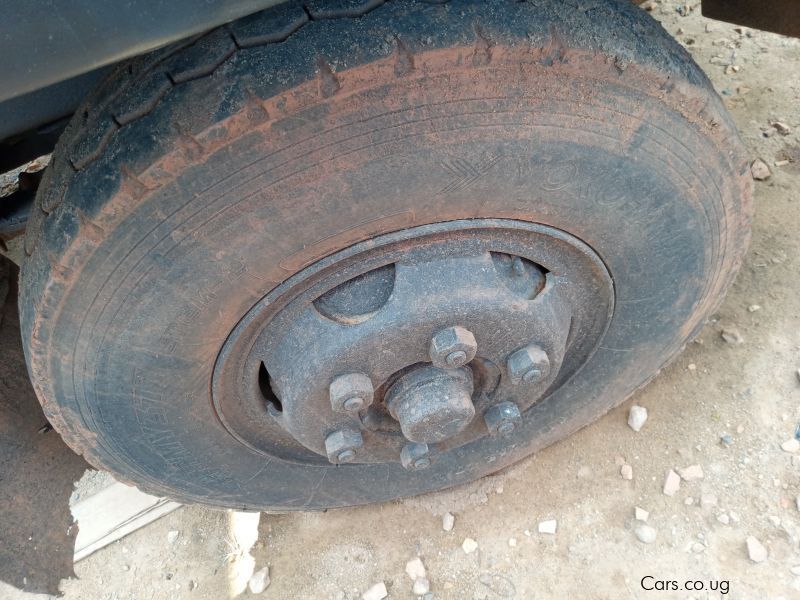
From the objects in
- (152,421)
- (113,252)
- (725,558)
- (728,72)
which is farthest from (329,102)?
(728,72)

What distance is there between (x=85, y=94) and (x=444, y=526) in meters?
1.46

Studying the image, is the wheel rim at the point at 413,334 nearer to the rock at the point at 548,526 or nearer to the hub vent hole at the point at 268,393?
the hub vent hole at the point at 268,393

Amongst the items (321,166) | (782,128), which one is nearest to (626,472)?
(321,166)

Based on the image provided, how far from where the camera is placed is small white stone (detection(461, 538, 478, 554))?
1.80 metres

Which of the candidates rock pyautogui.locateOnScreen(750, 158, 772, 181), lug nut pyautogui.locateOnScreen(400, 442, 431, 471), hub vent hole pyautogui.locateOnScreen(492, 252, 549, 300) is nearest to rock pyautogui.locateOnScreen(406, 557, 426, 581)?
lug nut pyautogui.locateOnScreen(400, 442, 431, 471)

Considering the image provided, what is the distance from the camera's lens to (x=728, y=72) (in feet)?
9.52

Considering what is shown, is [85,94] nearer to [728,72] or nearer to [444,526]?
[444,526]

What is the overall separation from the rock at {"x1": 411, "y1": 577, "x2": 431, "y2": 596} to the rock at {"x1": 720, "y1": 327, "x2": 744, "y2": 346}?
1.22 meters

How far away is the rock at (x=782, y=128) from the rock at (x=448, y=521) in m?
2.07

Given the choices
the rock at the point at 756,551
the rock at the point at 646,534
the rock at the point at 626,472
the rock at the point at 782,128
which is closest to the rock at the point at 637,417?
the rock at the point at 626,472

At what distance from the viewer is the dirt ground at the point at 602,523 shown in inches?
65.7

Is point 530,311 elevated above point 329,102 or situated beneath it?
situated beneath

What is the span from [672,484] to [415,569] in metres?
0.77

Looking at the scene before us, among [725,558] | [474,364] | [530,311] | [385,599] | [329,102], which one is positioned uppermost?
[329,102]
